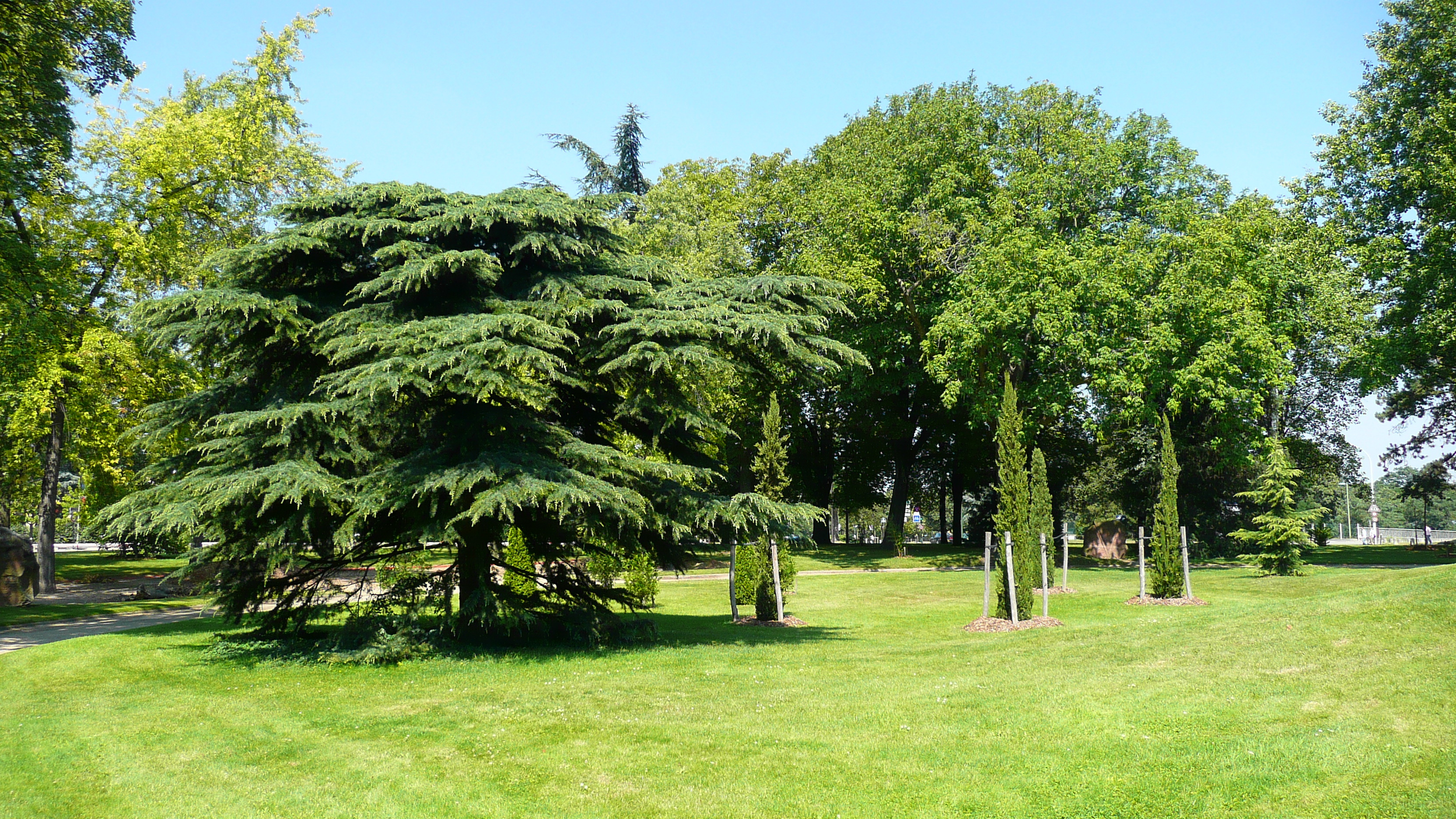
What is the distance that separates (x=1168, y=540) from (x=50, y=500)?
2938cm

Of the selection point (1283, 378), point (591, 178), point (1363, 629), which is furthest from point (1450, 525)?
point (1363, 629)

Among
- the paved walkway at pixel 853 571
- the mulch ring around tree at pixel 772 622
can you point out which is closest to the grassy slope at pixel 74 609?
the mulch ring around tree at pixel 772 622

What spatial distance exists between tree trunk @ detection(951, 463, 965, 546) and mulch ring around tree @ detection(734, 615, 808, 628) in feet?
94.4

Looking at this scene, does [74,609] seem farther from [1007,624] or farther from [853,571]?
[853,571]

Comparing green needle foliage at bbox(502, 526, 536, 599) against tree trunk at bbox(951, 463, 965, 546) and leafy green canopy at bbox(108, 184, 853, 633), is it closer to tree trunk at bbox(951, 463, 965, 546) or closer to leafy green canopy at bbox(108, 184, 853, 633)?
leafy green canopy at bbox(108, 184, 853, 633)

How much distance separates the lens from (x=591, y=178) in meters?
41.5

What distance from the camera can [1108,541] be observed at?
41000 millimetres

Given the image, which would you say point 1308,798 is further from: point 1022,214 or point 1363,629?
point 1022,214

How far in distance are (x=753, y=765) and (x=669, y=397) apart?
Result: 311 inches

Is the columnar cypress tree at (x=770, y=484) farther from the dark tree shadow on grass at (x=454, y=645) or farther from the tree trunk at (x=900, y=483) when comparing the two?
the tree trunk at (x=900, y=483)

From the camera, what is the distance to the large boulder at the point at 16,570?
2228cm

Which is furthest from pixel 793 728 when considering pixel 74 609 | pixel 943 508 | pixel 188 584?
pixel 943 508

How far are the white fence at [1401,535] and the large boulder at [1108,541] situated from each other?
35.3 meters

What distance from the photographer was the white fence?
232ft
